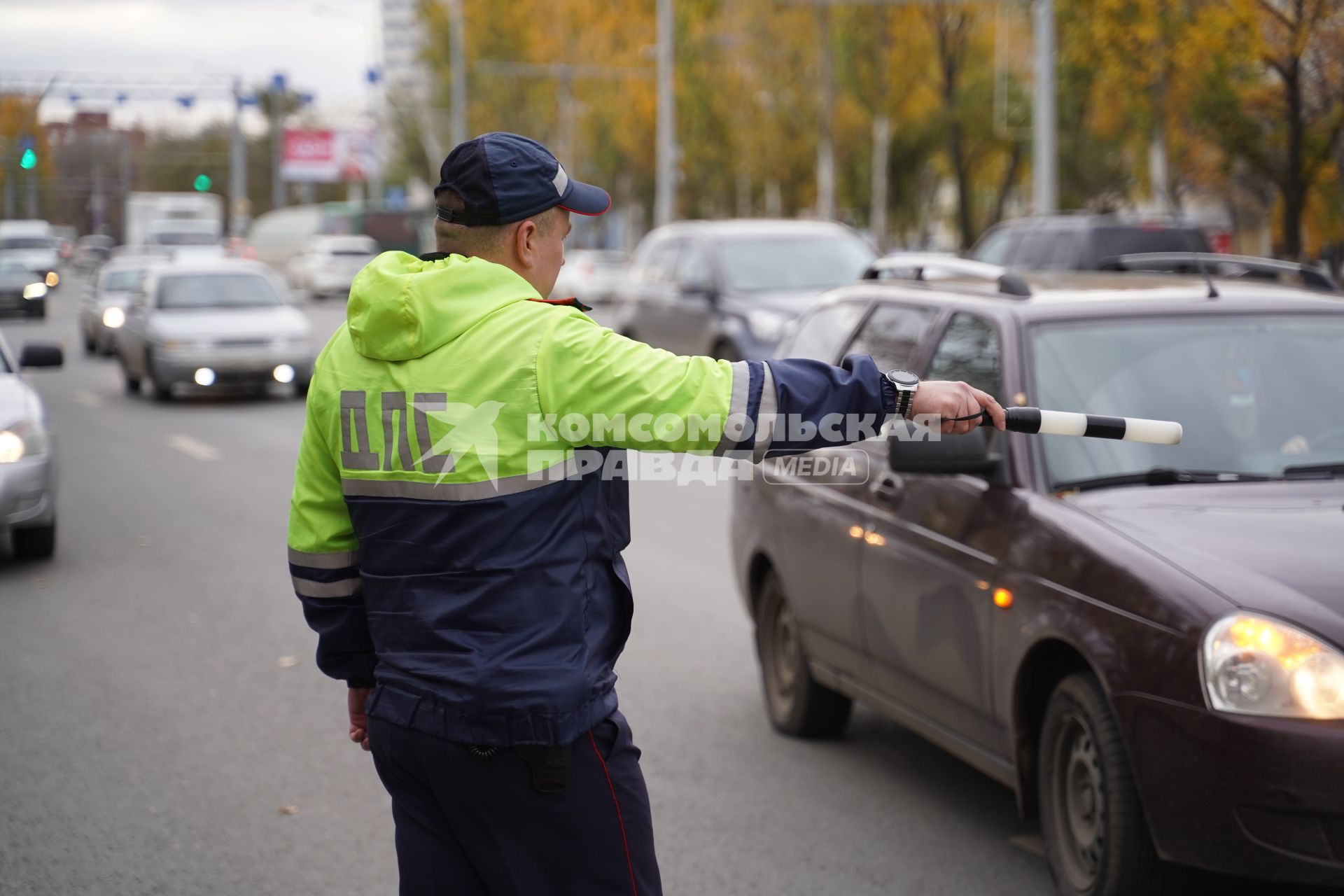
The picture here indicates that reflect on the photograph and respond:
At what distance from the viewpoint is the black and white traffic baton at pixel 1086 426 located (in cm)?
288

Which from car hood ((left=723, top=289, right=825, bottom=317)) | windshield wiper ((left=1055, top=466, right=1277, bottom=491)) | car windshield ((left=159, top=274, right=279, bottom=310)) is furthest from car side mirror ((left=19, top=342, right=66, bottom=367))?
car windshield ((left=159, top=274, right=279, bottom=310))

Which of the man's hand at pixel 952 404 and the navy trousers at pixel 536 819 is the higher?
the man's hand at pixel 952 404

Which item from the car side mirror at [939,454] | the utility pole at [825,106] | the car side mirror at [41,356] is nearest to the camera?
the car side mirror at [939,454]

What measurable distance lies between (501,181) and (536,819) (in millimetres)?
1054

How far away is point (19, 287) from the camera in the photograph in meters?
19.2

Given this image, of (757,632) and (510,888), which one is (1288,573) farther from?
(757,632)

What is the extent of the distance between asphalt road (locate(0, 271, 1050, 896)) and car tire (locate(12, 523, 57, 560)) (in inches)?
3.1

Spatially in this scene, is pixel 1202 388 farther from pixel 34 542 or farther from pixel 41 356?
pixel 34 542

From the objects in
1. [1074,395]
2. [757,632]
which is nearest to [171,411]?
[757,632]

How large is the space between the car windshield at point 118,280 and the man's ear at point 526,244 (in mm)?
25305

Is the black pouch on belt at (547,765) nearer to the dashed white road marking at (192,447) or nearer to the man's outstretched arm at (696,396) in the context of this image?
the man's outstretched arm at (696,396)

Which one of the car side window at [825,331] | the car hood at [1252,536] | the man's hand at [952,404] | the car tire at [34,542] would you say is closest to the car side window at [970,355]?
the car hood at [1252,536]

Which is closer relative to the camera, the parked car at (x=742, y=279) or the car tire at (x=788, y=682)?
the car tire at (x=788, y=682)

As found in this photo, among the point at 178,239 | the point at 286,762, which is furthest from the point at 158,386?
the point at 178,239
